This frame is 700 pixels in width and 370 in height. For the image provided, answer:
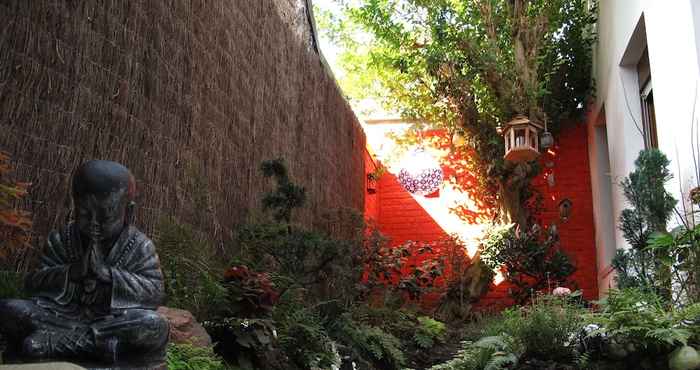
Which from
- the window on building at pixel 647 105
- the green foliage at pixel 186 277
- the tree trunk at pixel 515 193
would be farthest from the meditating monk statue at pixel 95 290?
the tree trunk at pixel 515 193

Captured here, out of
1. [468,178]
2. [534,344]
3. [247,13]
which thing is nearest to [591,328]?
[534,344]

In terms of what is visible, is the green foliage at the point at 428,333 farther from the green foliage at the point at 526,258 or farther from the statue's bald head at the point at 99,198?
the statue's bald head at the point at 99,198

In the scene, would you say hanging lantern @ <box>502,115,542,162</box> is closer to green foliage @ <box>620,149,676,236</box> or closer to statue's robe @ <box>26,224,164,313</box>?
green foliage @ <box>620,149,676,236</box>

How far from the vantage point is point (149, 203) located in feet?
15.0

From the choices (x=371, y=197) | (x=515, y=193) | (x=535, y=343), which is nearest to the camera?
(x=535, y=343)

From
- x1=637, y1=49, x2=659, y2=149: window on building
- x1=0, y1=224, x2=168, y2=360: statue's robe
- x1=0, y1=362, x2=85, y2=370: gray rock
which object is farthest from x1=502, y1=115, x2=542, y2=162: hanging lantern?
x1=0, y1=362, x2=85, y2=370: gray rock

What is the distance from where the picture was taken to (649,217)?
17.8 feet

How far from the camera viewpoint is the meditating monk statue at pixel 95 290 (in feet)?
8.25

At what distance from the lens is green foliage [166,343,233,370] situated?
11.2ft

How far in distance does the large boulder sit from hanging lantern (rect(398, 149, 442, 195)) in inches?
336

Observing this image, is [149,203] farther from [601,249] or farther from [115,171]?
[601,249]

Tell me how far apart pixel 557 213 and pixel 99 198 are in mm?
10007

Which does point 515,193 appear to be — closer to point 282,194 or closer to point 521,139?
point 521,139

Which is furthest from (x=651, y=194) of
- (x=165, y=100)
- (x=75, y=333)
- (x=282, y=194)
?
(x=75, y=333)
